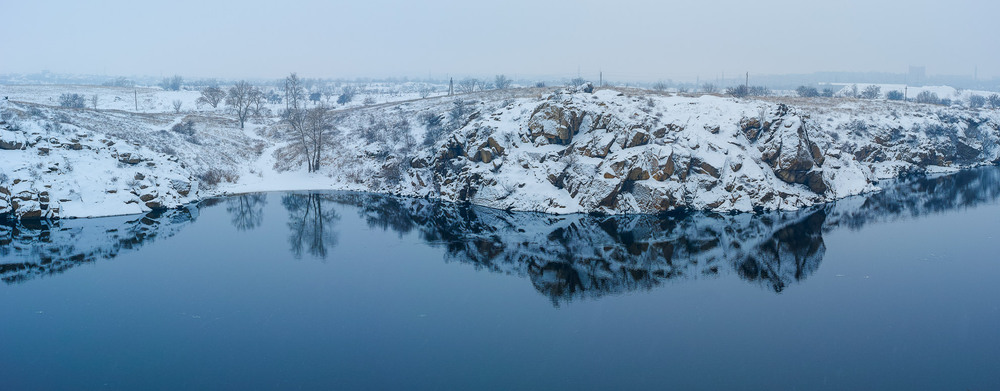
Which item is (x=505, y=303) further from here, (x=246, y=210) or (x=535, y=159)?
(x=246, y=210)

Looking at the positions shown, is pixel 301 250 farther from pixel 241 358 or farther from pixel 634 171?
pixel 634 171

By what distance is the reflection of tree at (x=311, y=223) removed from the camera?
34531 mm

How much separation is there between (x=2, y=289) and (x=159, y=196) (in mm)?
18598

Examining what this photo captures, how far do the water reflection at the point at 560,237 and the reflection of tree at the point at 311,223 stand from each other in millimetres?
88

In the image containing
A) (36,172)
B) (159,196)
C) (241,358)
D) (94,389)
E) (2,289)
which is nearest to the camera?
(94,389)

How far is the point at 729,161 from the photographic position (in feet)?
148

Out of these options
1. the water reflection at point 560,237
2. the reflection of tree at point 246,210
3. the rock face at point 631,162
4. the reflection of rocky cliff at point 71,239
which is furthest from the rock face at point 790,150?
the reflection of rocky cliff at point 71,239

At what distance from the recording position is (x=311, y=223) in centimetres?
4066

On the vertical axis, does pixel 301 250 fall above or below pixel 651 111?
below

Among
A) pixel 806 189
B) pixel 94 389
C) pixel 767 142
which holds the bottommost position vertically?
pixel 94 389

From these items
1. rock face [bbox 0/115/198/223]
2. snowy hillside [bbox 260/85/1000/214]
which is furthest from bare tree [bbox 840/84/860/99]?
rock face [bbox 0/115/198/223]

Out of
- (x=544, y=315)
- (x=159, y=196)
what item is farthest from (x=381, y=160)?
(x=544, y=315)

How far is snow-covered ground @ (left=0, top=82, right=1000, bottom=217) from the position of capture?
42938mm

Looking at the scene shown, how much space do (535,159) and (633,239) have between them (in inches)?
532
